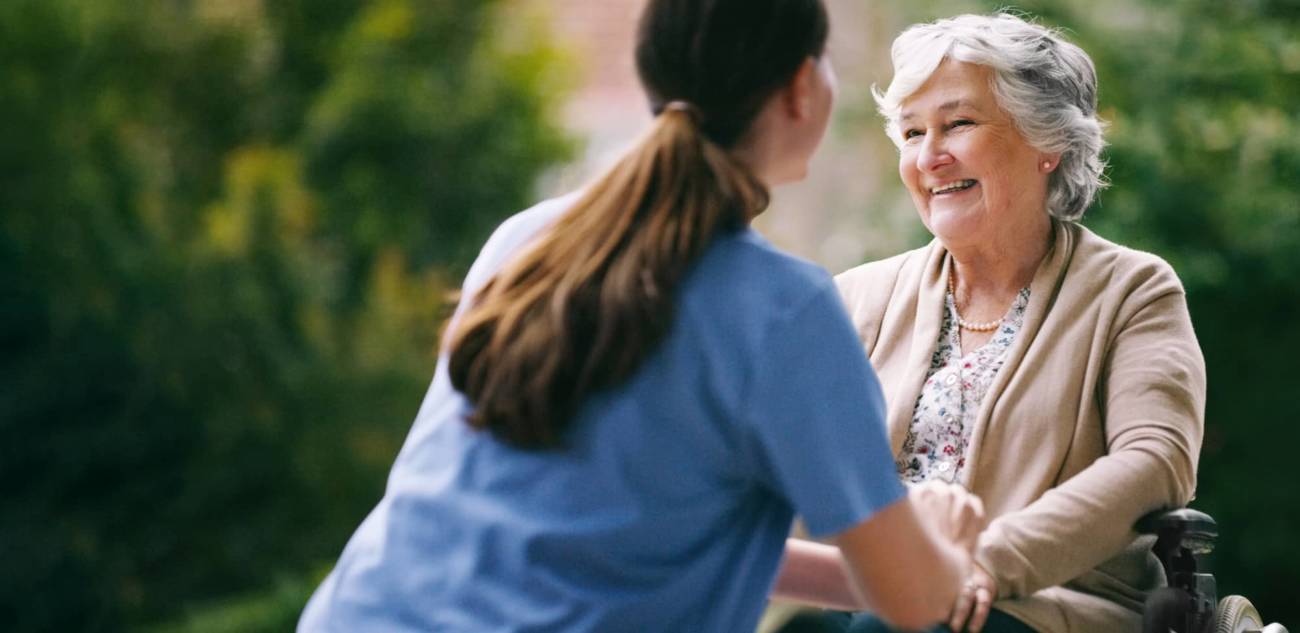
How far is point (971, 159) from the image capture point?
2168mm

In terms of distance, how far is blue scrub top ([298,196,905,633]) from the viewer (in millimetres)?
1315

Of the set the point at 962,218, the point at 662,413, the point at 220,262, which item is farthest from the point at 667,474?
the point at 220,262

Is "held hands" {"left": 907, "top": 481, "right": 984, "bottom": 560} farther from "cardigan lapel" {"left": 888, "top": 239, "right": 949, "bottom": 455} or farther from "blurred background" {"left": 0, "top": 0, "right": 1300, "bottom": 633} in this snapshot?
"blurred background" {"left": 0, "top": 0, "right": 1300, "bottom": 633}

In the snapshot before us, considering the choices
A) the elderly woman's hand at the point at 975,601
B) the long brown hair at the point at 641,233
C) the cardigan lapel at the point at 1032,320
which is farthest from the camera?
the cardigan lapel at the point at 1032,320

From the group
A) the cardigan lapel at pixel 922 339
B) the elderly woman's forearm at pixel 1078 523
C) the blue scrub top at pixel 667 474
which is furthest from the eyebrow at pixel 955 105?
the blue scrub top at pixel 667 474

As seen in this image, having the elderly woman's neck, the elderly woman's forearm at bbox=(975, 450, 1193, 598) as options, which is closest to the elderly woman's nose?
the elderly woman's neck

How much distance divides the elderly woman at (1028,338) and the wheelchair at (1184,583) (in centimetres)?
4

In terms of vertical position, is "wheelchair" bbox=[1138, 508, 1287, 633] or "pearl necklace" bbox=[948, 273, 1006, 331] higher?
"pearl necklace" bbox=[948, 273, 1006, 331]

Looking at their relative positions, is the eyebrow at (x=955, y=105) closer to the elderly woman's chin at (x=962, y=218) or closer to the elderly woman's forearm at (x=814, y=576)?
the elderly woman's chin at (x=962, y=218)

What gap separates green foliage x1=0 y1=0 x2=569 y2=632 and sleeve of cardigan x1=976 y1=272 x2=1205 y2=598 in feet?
9.93

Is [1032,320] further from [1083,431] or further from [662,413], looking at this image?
[662,413]

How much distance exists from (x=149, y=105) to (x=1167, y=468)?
160 inches

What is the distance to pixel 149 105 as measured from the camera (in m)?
5.15

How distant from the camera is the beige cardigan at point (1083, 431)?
6.23ft
